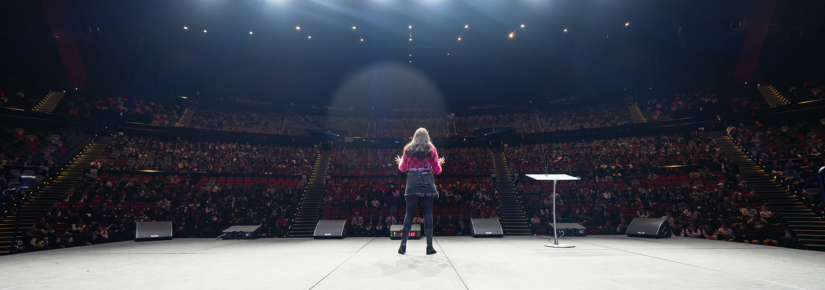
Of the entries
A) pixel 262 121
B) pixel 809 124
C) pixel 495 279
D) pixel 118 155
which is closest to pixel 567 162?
pixel 809 124

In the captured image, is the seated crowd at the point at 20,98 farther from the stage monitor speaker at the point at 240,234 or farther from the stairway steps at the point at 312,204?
the stage monitor speaker at the point at 240,234

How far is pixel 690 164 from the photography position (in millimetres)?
12141

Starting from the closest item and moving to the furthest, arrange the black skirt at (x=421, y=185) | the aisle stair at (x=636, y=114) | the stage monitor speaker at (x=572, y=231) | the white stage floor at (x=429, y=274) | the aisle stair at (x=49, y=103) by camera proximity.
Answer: the white stage floor at (x=429, y=274), the black skirt at (x=421, y=185), the stage monitor speaker at (x=572, y=231), the aisle stair at (x=49, y=103), the aisle stair at (x=636, y=114)

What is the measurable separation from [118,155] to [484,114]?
69.7 ft

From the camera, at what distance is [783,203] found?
30.8 feet

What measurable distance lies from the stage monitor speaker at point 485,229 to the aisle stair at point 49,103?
63.8 feet

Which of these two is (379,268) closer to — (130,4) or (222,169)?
(222,169)

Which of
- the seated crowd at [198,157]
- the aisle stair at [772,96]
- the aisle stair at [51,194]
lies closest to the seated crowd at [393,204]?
the seated crowd at [198,157]

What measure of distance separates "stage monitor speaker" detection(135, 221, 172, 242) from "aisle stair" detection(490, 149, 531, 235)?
1043cm

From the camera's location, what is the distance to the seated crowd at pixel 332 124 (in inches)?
880

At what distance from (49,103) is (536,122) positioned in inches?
1062

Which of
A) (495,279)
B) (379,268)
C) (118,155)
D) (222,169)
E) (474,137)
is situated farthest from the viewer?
(474,137)

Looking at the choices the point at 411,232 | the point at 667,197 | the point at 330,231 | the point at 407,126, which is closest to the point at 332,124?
the point at 407,126

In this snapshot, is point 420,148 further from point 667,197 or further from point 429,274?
point 667,197
